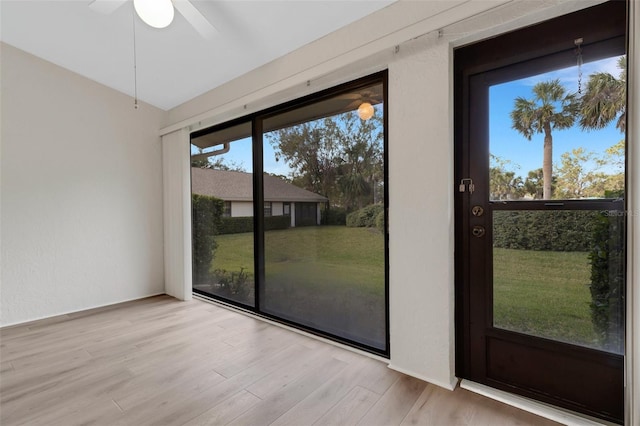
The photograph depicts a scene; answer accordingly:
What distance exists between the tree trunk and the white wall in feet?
13.9

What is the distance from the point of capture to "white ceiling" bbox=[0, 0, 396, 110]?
2186mm

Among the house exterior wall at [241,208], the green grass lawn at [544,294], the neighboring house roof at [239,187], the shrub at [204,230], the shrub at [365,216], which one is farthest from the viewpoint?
the shrub at [204,230]

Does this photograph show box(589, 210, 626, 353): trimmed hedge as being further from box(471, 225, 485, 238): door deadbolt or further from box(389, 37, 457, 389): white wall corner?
box(389, 37, 457, 389): white wall corner

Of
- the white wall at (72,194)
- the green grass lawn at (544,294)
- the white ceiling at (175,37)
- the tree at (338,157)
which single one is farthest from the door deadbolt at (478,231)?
the white wall at (72,194)

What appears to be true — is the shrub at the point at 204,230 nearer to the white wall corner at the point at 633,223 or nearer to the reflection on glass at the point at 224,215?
the reflection on glass at the point at 224,215

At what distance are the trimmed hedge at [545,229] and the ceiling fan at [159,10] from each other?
7.69 feet

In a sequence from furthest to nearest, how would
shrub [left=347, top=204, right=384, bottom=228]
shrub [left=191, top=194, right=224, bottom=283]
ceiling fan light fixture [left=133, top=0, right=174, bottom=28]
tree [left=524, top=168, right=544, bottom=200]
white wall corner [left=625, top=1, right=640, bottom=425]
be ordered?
shrub [left=191, top=194, right=224, bottom=283] → shrub [left=347, top=204, right=384, bottom=228] → ceiling fan light fixture [left=133, top=0, right=174, bottom=28] → tree [left=524, top=168, right=544, bottom=200] → white wall corner [left=625, top=1, right=640, bottom=425]

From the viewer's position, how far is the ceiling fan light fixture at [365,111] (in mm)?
2336

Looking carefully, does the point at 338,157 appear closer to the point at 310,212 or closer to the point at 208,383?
the point at 310,212

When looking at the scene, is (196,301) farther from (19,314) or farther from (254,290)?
(19,314)

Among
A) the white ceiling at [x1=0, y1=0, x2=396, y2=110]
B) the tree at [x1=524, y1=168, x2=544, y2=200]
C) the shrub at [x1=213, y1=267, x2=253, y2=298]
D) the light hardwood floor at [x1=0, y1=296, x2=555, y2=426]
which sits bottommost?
the light hardwood floor at [x1=0, y1=296, x2=555, y2=426]

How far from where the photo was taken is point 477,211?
1885 millimetres

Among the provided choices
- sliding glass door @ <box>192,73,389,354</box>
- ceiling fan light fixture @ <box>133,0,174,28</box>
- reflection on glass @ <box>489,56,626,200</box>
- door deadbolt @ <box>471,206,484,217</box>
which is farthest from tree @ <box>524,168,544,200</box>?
ceiling fan light fixture @ <box>133,0,174,28</box>

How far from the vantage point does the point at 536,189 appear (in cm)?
173
